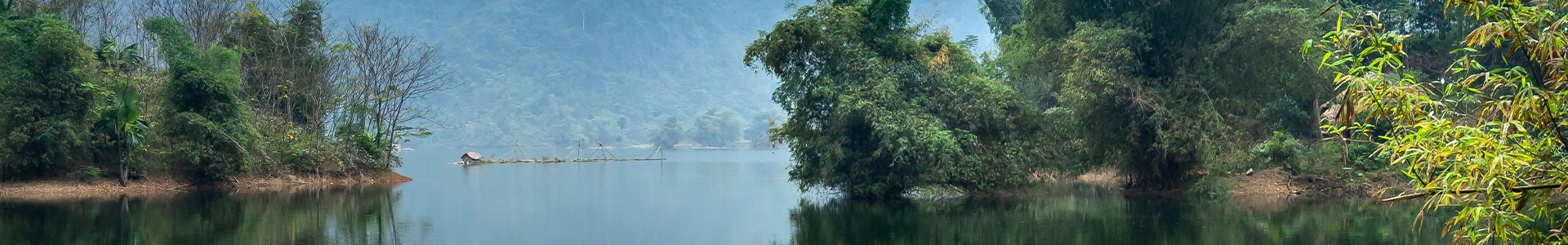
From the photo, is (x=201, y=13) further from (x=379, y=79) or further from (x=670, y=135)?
(x=670, y=135)

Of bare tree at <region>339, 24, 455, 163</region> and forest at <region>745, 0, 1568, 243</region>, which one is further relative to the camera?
bare tree at <region>339, 24, 455, 163</region>

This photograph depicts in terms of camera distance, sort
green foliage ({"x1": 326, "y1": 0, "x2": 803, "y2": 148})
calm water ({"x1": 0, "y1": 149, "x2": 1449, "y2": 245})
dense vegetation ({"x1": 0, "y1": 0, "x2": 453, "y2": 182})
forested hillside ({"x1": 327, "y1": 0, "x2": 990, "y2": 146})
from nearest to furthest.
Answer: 1. calm water ({"x1": 0, "y1": 149, "x2": 1449, "y2": 245})
2. dense vegetation ({"x1": 0, "y1": 0, "x2": 453, "y2": 182})
3. forested hillside ({"x1": 327, "y1": 0, "x2": 990, "y2": 146})
4. green foliage ({"x1": 326, "y1": 0, "x2": 803, "y2": 148})

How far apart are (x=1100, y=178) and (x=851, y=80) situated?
1454 centimetres

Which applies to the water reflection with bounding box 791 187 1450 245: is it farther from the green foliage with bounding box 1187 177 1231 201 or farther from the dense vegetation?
the dense vegetation

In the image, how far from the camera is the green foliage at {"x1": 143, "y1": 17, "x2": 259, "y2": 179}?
2705 centimetres

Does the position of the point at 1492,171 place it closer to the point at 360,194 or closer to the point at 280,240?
the point at 280,240

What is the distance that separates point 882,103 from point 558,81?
155700 mm

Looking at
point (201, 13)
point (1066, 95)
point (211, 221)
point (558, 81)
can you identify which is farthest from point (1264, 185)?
point (558, 81)

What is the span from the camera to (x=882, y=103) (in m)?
22.6

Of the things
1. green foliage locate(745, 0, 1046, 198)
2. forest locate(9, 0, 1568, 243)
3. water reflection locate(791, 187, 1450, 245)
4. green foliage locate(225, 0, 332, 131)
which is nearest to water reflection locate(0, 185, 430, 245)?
forest locate(9, 0, 1568, 243)

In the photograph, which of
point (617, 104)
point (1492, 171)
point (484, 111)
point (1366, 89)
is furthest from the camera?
point (617, 104)

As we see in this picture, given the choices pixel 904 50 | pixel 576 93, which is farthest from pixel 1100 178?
pixel 576 93

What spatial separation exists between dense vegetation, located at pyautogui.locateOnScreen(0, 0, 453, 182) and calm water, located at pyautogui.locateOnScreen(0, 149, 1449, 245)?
9.44 ft

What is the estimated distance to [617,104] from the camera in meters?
167
